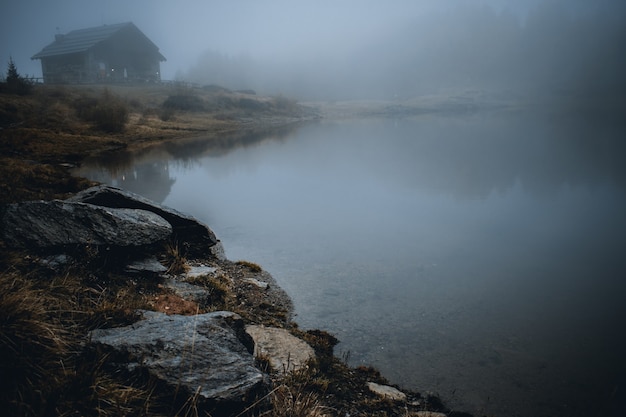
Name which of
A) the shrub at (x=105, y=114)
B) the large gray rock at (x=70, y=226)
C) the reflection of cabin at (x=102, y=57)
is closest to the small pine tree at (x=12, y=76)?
the shrub at (x=105, y=114)

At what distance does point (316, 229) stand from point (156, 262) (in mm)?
7067

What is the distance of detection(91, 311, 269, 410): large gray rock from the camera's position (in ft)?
10.6

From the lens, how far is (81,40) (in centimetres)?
6050

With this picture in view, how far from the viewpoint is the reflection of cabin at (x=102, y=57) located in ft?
186

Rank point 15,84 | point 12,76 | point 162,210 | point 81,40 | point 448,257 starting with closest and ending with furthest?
point 162,210
point 448,257
point 15,84
point 12,76
point 81,40

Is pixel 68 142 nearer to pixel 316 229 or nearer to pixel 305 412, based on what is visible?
pixel 316 229

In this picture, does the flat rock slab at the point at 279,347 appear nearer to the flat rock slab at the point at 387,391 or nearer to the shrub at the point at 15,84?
the flat rock slab at the point at 387,391

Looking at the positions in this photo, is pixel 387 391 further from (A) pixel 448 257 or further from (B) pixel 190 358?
(A) pixel 448 257

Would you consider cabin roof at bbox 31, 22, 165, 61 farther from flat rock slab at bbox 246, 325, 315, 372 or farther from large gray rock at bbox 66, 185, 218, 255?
flat rock slab at bbox 246, 325, 315, 372

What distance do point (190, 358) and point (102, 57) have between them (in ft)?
227

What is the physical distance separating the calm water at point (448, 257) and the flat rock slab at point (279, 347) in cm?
94

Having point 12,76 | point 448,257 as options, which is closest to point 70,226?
point 448,257

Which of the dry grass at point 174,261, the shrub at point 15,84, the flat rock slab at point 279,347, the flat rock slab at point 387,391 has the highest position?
the shrub at point 15,84

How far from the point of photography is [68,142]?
24578 mm
